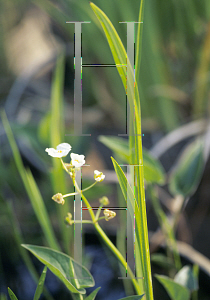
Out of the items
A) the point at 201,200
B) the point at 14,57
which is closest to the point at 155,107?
the point at 201,200

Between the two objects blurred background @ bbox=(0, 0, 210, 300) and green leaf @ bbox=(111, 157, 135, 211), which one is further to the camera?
blurred background @ bbox=(0, 0, 210, 300)

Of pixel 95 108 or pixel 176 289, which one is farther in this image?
pixel 95 108

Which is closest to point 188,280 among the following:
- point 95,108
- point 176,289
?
point 176,289

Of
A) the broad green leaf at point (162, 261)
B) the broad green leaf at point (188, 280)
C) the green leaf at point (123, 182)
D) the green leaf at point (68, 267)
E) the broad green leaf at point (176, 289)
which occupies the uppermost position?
the green leaf at point (123, 182)

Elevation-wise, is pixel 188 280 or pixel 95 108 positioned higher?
pixel 95 108

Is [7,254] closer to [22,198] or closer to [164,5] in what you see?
[22,198]

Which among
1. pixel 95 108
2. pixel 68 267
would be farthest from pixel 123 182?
pixel 95 108

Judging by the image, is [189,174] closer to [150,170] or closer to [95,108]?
[150,170]

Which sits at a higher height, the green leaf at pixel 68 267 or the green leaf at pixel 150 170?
the green leaf at pixel 150 170
